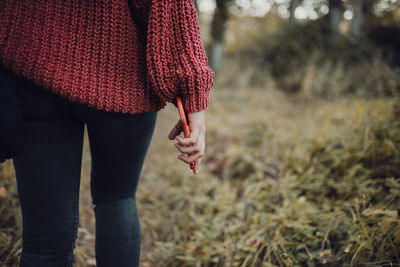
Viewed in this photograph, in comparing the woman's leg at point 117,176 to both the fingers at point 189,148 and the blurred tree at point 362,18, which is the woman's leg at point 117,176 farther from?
the blurred tree at point 362,18

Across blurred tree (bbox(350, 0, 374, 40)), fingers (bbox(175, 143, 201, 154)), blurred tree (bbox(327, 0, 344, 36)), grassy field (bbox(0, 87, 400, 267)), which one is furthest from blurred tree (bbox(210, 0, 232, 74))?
fingers (bbox(175, 143, 201, 154))

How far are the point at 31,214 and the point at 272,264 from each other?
1.08 metres

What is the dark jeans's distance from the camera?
73 centimetres

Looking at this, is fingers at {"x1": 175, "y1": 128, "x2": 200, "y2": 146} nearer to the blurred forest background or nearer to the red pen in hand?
the red pen in hand

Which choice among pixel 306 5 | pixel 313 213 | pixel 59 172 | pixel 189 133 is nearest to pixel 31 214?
pixel 59 172

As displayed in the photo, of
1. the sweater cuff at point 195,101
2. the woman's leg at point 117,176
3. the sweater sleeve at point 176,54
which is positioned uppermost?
the sweater sleeve at point 176,54

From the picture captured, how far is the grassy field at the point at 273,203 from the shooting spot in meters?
1.30

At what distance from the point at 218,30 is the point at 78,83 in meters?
6.72

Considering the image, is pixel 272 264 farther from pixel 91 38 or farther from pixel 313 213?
pixel 91 38

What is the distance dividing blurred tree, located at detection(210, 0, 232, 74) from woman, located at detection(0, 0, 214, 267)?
650 centimetres

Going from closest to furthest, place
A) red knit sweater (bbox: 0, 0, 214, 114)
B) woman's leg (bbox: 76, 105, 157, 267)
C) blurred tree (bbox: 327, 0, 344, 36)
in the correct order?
red knit sweater (bbox: 0, 0, 214, 114), woman's leg (bbox: 76, 105, 157, 267), blurred tree (bbox: 327, 0, 344, 36)

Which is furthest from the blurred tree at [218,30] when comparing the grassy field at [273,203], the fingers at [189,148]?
the fingers at [189,148]

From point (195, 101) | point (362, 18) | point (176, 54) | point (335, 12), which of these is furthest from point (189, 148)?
point (362, 18)

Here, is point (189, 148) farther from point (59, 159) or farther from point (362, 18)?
point (362, 18)
